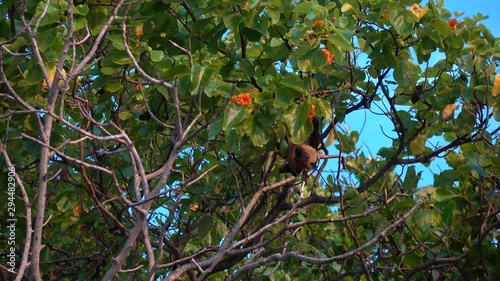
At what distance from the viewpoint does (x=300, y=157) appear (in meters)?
3.13

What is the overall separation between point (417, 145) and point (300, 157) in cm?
72

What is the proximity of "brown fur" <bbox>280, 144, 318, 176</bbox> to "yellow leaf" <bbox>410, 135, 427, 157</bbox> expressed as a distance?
0.63 meters

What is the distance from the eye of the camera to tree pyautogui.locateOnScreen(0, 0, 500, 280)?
9.30ft

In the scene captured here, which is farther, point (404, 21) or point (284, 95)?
point (404, 21)

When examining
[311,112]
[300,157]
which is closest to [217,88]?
[311,112]

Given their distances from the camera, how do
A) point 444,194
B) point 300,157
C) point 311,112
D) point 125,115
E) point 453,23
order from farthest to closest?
point 125,115
point 444,194
point 453,23
point 300,157
point 311,112

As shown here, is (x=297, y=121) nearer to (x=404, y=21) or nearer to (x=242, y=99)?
(x=242, y=99)

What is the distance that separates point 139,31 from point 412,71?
1.24 m

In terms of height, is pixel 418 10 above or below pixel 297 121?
above

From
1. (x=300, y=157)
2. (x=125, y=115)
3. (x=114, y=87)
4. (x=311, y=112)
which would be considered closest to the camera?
(x=311, y=112)

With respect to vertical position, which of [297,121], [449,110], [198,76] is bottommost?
[297,121]

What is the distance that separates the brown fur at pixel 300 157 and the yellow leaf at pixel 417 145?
628 mm

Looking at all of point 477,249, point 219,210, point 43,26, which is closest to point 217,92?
point 43,26

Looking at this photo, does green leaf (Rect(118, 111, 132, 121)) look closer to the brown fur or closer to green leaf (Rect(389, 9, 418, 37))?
the brown fur
